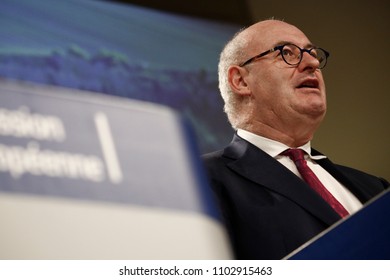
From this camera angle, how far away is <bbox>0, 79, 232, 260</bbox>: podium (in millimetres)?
1055

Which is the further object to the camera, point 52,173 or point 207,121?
point 207,121

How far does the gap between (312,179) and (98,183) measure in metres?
0.60

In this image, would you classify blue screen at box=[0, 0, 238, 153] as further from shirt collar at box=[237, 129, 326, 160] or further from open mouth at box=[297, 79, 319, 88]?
open mouth at box=[297, 79, 319, 88]

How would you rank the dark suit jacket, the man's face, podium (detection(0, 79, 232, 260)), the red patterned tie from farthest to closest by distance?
the man's face
the red patterned tie
the dark suit jacket
podium (detection(0, 79, 232, 260))

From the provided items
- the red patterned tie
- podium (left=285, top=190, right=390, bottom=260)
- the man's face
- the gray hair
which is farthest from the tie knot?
podium (left=285, top=190, right=390, bottom=260)

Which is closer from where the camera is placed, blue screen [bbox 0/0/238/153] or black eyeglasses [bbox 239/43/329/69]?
blue screen [bbox 0/0/238/153]

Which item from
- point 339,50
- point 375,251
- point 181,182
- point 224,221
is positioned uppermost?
point 339,50

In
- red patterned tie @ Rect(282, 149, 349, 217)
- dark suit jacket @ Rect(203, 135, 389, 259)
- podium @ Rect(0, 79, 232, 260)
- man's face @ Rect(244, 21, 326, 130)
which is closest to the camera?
podium @ Rect(0, 79, 232, 260)

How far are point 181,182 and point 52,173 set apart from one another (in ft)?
0.70

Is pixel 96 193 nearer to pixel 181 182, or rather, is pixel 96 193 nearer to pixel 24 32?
pixel 181 182

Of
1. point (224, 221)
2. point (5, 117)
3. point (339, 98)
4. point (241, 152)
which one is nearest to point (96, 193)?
point (5, 117)

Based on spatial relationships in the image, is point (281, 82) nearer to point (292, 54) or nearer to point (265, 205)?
point (292, 54)

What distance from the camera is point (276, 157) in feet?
5.42

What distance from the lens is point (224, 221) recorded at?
1.47m
